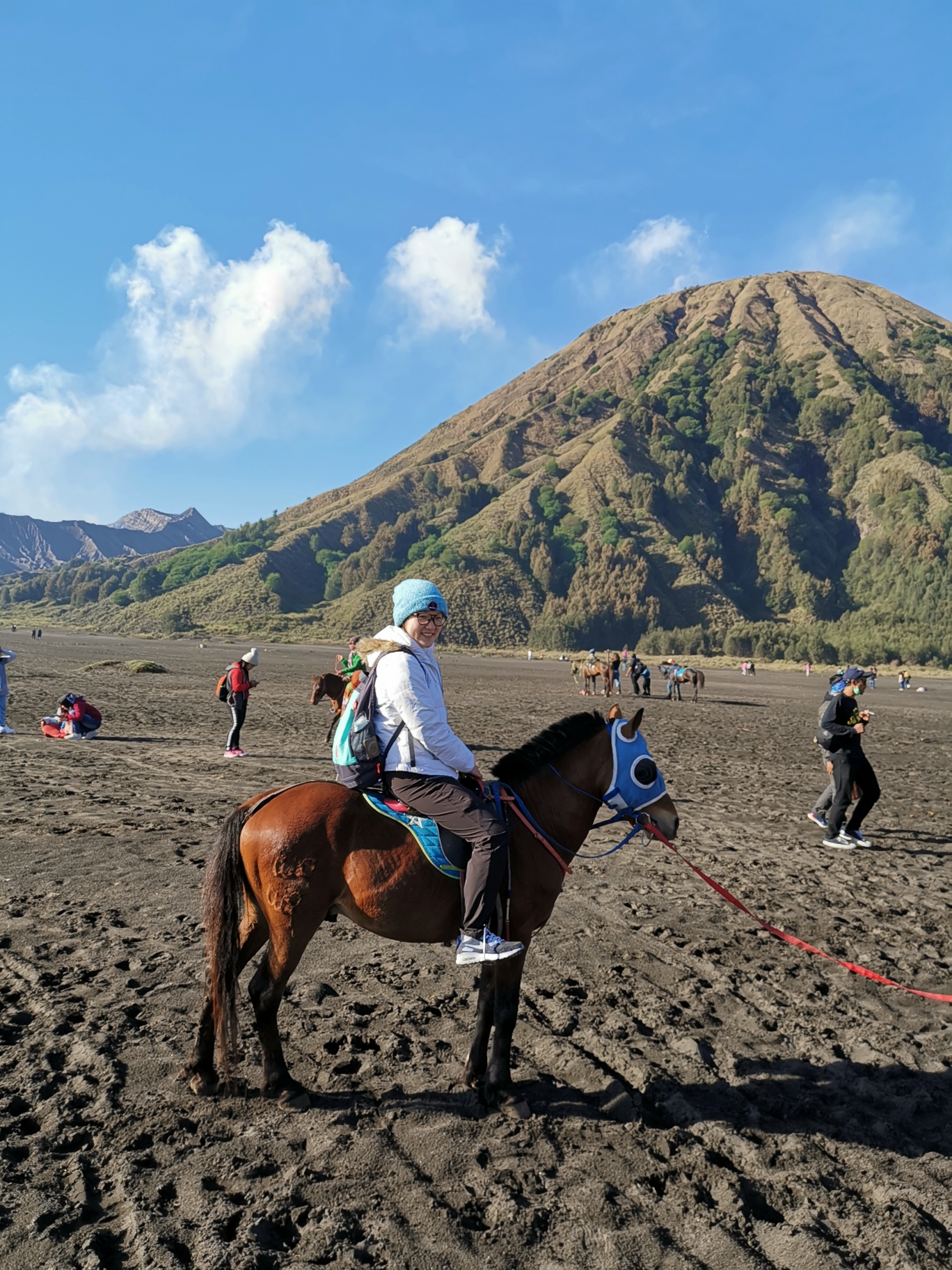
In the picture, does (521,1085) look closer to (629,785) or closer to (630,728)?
(629,785)

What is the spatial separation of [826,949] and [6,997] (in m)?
6.50

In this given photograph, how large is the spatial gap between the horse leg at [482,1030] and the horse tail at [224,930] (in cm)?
138

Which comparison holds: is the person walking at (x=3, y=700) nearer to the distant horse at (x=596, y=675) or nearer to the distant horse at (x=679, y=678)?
the distant horse at (x=596, y=675)

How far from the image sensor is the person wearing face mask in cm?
408

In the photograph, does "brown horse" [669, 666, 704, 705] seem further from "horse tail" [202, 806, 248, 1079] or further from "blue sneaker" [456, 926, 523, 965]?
"horse tail" [202, 806, 248, 1079]

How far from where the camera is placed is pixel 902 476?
139 m

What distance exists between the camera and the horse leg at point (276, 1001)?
13.2 ft

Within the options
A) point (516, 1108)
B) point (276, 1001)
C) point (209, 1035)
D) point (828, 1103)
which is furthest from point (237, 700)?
point (828, 1103)

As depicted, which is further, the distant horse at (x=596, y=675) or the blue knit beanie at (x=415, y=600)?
the distant horse at (x=596, y=675)

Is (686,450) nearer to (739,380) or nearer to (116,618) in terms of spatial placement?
(739,380)

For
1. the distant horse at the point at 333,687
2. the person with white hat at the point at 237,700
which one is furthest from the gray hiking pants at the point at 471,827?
the person with white hat at the point at 237,700

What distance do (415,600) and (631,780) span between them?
5.97ft

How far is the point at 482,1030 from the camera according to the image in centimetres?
440

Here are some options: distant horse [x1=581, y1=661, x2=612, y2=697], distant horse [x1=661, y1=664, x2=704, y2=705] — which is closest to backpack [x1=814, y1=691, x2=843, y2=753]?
distant horse [x1=581, y1=661, x2=612, y2=697]
